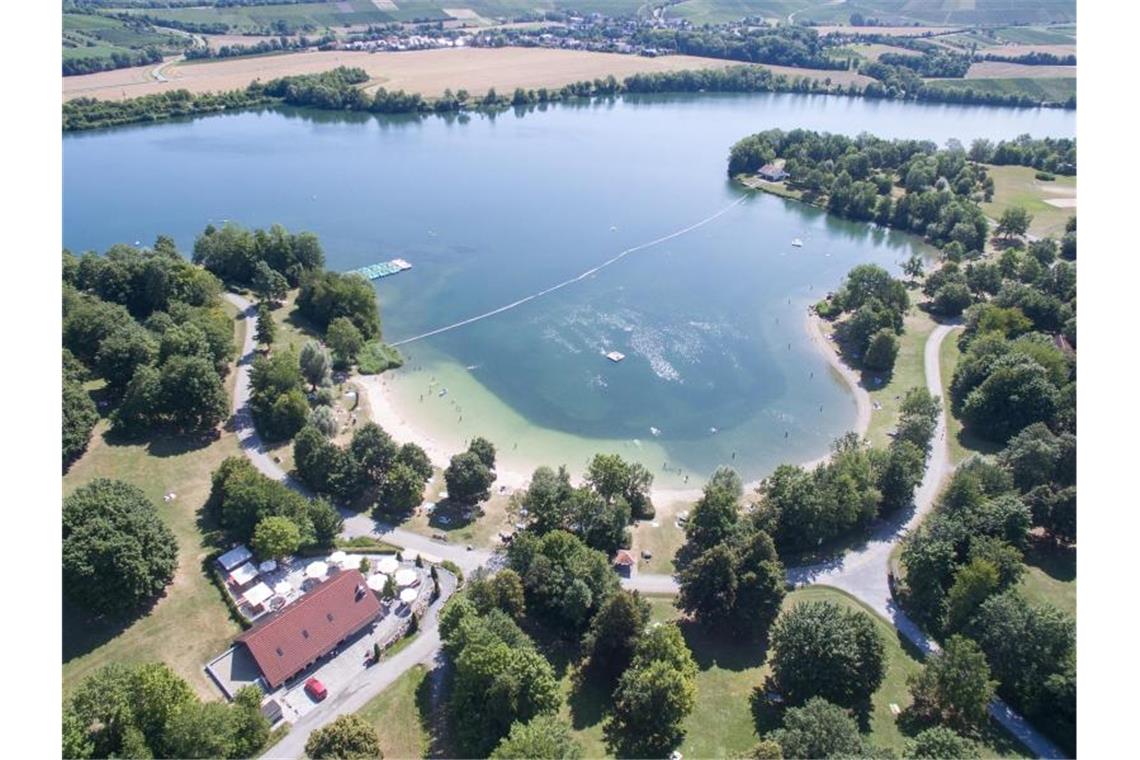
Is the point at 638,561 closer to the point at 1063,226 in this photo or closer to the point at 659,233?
the point at 659,233

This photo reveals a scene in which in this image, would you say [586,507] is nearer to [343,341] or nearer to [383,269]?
[343,341]

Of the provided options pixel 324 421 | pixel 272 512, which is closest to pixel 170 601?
pixel 272 512

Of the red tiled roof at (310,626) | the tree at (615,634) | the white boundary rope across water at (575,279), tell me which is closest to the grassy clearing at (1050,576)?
the tree at (615,634)

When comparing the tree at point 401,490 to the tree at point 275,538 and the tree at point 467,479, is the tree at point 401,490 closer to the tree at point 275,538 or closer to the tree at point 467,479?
the tree at point 467,479

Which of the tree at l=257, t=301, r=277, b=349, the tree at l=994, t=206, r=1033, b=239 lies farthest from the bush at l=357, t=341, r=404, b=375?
the tree at l=994, t=206, r=1033, b=239

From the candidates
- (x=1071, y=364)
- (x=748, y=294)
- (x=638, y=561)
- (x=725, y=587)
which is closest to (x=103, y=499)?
(x=638, y=561)

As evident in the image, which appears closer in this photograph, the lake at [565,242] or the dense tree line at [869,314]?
the lake at [565,242]
